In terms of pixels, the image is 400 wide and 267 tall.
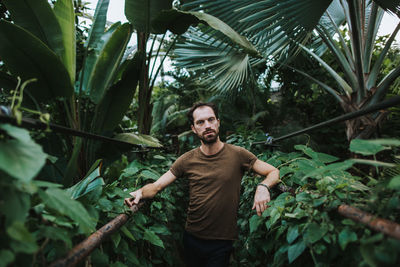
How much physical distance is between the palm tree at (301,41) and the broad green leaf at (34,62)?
3.97 ft

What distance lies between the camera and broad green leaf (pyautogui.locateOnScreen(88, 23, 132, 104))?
2.49 m

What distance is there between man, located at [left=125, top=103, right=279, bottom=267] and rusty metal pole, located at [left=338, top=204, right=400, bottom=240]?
0.78m

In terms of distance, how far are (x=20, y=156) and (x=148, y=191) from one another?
91cm

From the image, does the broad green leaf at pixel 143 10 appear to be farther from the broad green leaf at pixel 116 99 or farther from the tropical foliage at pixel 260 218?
the tropical foliage at pixel 260 218

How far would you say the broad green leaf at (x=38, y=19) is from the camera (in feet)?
6.93

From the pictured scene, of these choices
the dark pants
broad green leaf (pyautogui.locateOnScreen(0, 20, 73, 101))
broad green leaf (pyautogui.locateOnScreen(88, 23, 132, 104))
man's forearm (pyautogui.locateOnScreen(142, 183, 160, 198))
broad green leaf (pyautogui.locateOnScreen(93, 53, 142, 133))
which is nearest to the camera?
man's forearm (pyautogui.locateOnScreen(142, 183, 160, 198))

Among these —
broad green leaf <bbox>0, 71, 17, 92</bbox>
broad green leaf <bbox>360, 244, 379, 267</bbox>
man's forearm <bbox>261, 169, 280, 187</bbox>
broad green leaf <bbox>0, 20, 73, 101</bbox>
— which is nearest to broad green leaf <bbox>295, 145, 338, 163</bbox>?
man's forearm <bbox>261, 169, 280, 187</bbox>

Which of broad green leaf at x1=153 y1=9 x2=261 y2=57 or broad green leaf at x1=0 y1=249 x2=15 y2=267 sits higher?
broad green leaf at x1=153 y1=9 x2=261 y2=57

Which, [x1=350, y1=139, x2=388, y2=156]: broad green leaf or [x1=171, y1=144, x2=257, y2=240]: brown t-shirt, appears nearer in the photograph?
[x1=350, y1=139, x2=388, y2=156]: broad green leaf

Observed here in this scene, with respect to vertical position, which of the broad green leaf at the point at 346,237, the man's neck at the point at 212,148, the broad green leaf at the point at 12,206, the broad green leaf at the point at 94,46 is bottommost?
the man's neck at the point at 212,148

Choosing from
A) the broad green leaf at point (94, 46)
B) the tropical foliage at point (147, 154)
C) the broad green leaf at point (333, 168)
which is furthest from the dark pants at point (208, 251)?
the broad green leaf at point (94, 46)

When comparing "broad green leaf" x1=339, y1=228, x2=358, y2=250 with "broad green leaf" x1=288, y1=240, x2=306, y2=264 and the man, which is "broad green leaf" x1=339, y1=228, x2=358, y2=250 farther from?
the man

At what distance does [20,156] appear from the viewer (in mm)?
432

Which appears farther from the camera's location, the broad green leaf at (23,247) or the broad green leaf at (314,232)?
the broad green leaf at (314,232)
